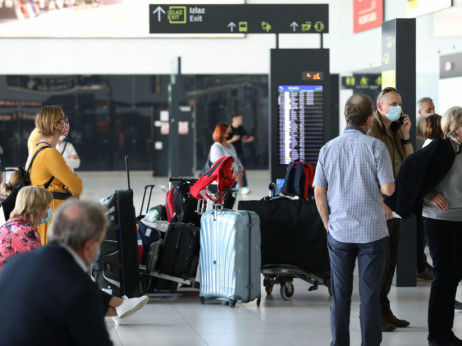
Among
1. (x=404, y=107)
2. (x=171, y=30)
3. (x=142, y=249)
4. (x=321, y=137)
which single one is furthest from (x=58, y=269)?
(x=171, y=30)

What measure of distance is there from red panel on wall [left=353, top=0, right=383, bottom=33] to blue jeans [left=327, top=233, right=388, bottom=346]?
16.4 metres

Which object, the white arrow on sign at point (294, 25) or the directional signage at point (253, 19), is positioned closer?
the directional signage at point (253, 19)

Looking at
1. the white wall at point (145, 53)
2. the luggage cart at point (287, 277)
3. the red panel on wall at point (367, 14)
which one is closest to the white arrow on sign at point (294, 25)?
the luggage cart at point (287, 277)

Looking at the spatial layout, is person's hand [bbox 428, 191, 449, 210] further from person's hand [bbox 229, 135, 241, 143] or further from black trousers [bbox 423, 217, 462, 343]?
person's hand [bbox 229, 135, 241, 143]

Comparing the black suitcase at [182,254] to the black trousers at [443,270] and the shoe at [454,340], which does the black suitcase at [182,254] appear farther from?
the shoe at [454,340]

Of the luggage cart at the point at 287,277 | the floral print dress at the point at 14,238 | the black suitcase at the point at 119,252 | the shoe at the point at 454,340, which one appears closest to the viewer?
the floral print dress at the point at 14,238

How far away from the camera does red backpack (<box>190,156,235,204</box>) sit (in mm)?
7637

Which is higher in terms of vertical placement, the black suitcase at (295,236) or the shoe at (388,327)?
the black suitcase at (295,236)

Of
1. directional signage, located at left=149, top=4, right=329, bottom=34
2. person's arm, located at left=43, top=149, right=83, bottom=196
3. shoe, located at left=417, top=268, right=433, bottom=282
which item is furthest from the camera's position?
directional signage, located at left=149, top=4, right=329, bottom=34

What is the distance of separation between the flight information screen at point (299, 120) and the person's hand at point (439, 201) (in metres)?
5.56

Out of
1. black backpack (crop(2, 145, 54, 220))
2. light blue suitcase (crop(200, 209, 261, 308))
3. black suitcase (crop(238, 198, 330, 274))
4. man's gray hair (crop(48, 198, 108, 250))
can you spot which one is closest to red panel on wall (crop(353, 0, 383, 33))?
black suitcase (crop(238, 198, 330, 274))

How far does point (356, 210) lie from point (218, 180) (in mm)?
2748

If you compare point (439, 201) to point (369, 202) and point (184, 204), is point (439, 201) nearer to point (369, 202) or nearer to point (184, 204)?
point (369, 202)

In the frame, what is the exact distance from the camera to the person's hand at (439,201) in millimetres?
5598
